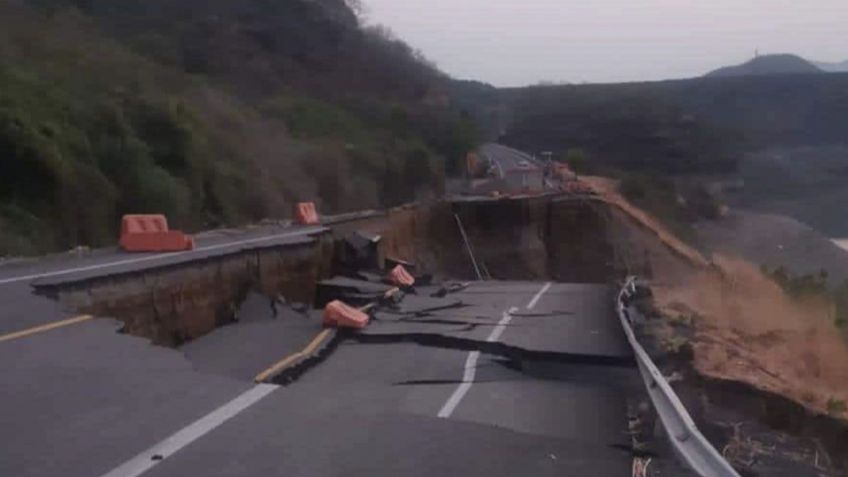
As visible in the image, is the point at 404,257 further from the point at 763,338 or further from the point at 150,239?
the point at 763,338

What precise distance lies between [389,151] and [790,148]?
53170mm

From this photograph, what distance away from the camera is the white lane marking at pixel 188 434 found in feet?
31.3

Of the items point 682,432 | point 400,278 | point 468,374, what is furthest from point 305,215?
point 682,432

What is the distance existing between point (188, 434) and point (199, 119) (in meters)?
35.9

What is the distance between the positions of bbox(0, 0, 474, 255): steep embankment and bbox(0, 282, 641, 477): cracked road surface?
1342 cm

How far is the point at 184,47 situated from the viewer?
81562 millimetres

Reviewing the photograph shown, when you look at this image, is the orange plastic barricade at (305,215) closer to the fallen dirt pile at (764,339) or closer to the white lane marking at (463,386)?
the fallen dirt pile at (764,339)

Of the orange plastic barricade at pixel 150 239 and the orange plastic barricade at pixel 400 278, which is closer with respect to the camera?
the orange plastic barricade at pixel 150 239

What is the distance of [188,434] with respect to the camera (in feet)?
35.4

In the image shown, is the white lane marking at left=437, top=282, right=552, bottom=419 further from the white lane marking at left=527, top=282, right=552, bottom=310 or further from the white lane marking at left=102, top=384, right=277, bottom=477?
the white lane marking at left=102, top=384, right=277, bottom=477

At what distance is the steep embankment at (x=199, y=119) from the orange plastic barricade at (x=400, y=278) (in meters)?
7.32

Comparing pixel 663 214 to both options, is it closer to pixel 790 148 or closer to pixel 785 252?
pixel 785 252

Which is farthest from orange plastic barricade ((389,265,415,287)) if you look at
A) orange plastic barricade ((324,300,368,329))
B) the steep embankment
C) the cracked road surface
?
the steep embankment

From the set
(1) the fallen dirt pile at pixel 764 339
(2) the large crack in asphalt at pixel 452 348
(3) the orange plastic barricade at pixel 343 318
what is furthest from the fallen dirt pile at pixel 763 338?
(3) the orange plastic barricade at pixel 343 318
